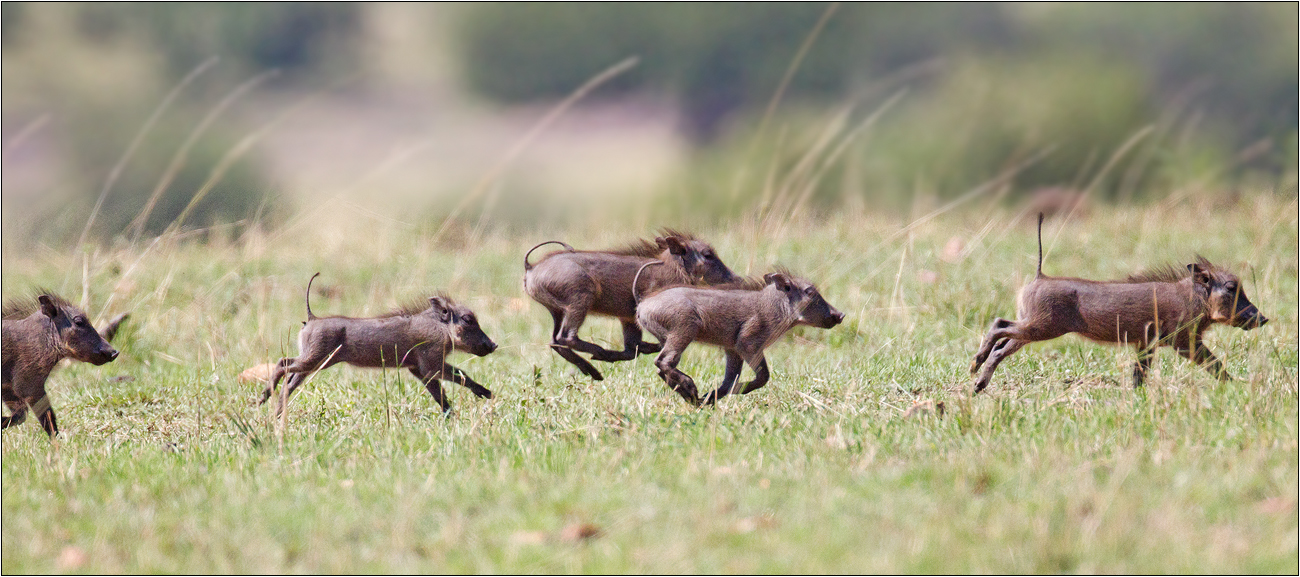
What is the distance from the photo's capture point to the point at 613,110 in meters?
11.5

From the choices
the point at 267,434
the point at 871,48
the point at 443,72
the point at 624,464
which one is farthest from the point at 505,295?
the point at 871,48

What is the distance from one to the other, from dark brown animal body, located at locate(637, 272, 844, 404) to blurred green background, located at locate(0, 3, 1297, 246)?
2.52 meters

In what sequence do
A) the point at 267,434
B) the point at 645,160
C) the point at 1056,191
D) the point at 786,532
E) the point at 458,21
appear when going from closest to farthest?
the point at 786,532, the point at 267,434, the point at 645,160, the point at 1056,191, the point at 458,21

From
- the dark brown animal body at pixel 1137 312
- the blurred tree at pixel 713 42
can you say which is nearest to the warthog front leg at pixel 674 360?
the dark brown animal body at pixel 1137 312

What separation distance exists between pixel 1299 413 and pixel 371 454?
3.08 m

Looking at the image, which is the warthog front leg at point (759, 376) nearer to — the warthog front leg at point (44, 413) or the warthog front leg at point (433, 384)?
the warthog front leg at point (433, 384)

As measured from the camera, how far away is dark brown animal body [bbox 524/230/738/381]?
5.29m

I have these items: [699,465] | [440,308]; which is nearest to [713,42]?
[440,308]

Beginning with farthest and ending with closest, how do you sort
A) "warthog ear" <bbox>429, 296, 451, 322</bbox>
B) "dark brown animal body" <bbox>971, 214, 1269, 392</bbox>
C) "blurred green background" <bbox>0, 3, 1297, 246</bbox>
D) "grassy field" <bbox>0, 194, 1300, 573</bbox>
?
"blurred green background" <bbox>0, 3, 1297, 246</bbox> < "warthog ear" <bbox>429, 296, 451, 322</bbox> < "dark brown animal body" <bbox>971, 214, 1269, 392</bbox> < "grassy field" <bbox>0, 194, 1300, 573</bbox>

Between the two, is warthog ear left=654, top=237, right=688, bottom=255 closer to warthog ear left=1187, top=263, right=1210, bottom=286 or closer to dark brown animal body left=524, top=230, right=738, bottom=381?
dark brown animal body left=524, top=230, right=738, bottom=381

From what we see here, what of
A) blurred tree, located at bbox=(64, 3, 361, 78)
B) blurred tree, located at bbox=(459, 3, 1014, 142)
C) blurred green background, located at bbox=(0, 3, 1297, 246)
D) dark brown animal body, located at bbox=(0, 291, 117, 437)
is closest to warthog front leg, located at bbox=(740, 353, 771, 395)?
dark brown animal body, located at bbox=(0, 291, 117, 437)

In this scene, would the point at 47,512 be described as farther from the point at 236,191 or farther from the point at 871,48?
the point at 871,48

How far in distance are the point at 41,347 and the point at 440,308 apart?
1.54 meters

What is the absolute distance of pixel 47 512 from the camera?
4.13m
